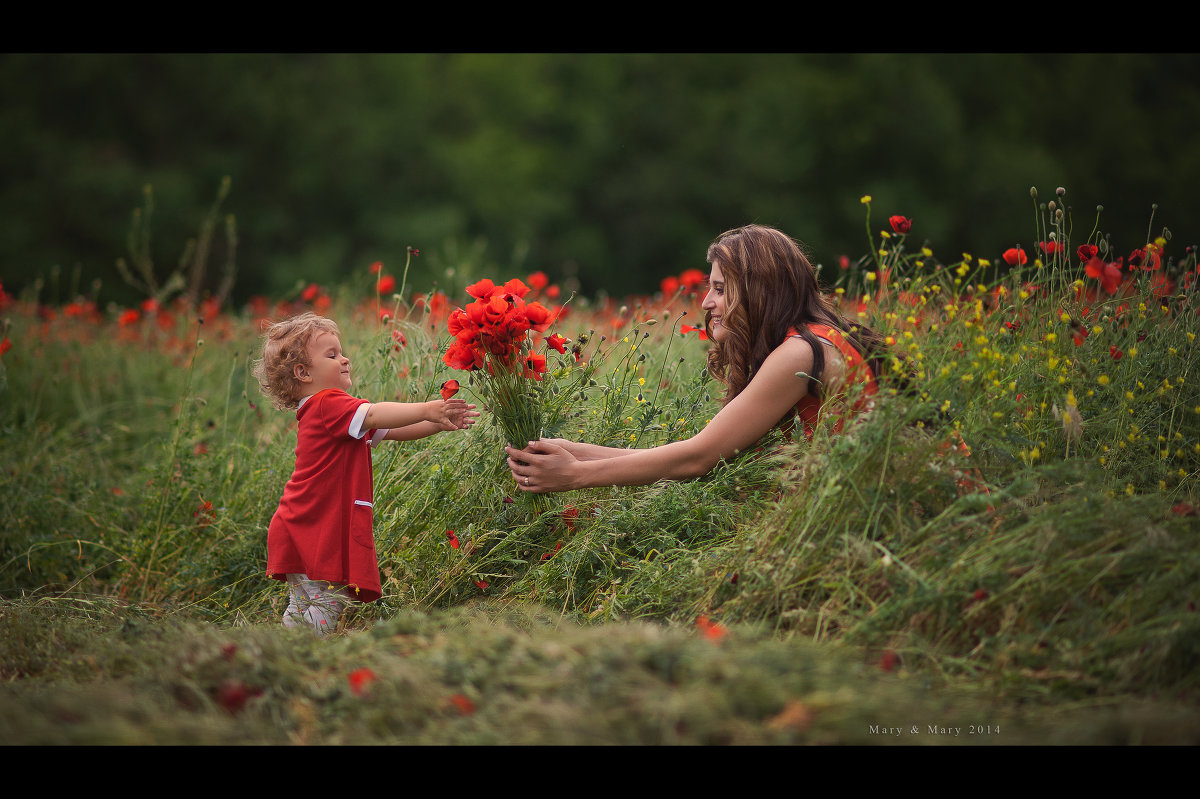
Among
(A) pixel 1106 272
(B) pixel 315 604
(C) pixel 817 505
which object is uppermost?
(A) pixel 1106 272

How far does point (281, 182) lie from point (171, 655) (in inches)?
587

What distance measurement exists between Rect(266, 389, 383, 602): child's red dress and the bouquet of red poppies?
1.27ft

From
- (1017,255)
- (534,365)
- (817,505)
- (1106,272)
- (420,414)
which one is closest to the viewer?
(817,505)

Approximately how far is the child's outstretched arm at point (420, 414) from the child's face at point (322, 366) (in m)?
0.25

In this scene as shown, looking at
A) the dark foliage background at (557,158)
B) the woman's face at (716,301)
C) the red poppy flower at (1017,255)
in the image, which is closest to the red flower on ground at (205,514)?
the woman's face at (716,301)

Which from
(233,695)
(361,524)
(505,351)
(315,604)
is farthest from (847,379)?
(233,695)

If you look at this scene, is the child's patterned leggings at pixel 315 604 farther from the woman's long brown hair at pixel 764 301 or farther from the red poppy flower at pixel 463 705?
the woman's long brown hair at pixel 764 301

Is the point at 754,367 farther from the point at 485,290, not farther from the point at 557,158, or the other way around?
the point at 557,158

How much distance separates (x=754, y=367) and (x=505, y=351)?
85cm

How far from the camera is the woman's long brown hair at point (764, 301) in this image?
10.7 feet

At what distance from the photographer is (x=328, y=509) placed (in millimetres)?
3123

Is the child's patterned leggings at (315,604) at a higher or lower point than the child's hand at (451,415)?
lower

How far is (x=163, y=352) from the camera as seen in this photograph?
637cm

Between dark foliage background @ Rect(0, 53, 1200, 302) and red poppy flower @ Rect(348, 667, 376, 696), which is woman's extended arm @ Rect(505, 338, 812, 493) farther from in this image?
dark foliage background @ Rect(0, 53, 1200, 302)
